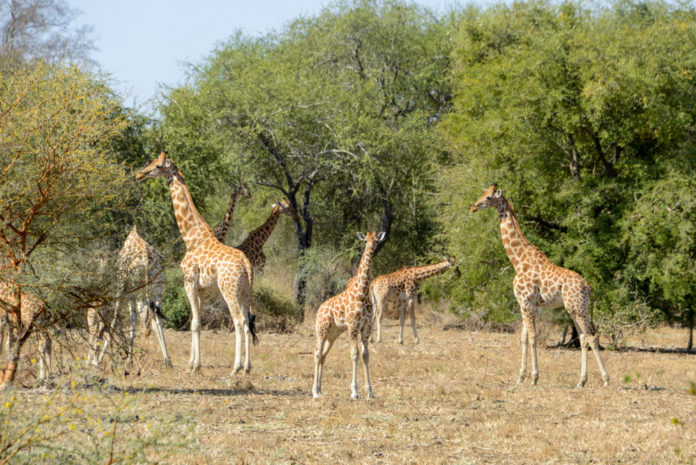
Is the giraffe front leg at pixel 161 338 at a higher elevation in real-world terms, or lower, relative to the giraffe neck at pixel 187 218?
lower

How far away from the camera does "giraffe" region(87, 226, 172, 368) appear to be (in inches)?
395

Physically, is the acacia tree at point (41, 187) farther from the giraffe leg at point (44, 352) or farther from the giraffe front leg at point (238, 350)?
the giraffe front leg at point (238, 350)

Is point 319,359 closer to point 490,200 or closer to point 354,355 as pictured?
point 354,355

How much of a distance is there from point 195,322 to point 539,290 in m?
5.51

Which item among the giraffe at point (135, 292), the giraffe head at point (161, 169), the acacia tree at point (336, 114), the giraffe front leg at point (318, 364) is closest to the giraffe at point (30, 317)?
the giraffe at point (135, 292)

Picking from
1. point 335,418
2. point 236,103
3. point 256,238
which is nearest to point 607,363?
Result: point 256,238

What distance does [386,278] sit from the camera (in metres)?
20.1

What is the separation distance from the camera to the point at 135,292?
1063cm

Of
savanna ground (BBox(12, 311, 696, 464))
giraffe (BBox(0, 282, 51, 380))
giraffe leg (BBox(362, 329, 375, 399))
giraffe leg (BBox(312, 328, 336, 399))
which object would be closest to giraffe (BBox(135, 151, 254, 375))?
savanna ground (BBox(12, 311, 696, 464))

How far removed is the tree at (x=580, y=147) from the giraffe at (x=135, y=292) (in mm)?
8545

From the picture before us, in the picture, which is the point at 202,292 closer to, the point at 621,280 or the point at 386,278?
the point at 386,278

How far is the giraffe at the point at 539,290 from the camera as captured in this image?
510 inches

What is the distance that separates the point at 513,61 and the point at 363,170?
245 inches

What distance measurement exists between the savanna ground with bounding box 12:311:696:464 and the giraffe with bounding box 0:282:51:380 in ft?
2.04
